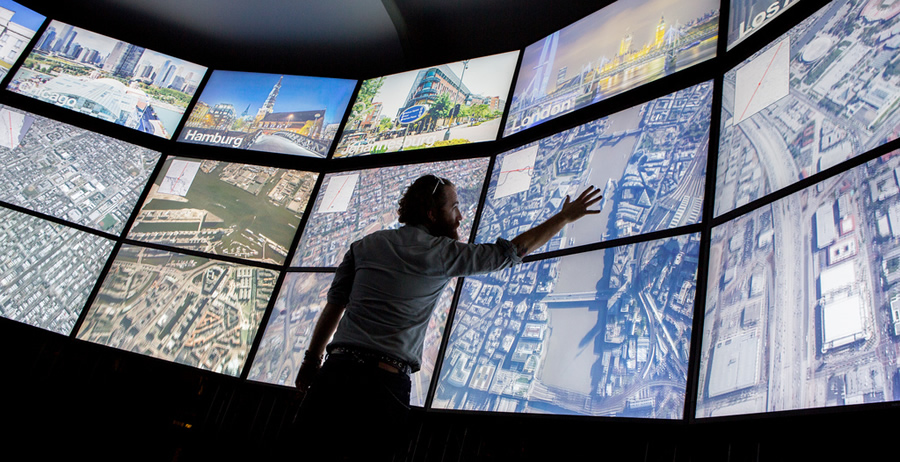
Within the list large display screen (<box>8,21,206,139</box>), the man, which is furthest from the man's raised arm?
large display screen (<box>8,21,206,139</box>)

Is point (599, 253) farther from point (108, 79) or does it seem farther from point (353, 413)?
point (108, 79)

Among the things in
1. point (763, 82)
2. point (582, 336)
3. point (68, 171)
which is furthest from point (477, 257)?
point (68, 171)

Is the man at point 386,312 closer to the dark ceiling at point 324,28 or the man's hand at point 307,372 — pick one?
the man's hand at point 307,372

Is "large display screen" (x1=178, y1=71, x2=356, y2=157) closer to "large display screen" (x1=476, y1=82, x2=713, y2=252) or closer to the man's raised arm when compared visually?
"large display screen" (x1=476, y1=82, x2=713, y2=252)

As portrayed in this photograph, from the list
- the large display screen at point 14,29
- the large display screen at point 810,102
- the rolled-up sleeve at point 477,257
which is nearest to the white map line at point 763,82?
the large display screen at point 810,102

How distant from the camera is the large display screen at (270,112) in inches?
182

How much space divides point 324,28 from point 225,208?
1.63 meters

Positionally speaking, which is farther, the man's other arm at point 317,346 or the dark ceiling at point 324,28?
the dark ceiling at point 324,28

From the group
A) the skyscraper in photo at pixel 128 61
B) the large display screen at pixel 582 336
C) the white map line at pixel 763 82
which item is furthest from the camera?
the skyscraper in photo at pixel 128 61

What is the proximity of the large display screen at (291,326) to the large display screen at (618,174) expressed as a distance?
61cm

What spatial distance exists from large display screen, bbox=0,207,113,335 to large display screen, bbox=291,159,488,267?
4.44 feet

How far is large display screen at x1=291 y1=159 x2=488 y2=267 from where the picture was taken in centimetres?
380

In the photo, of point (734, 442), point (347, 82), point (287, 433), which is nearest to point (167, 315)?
point (347, 82)

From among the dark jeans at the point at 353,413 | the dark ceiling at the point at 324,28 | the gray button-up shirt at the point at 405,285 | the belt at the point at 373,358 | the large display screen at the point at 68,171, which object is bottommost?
the dark jeans at the point at 353,413
